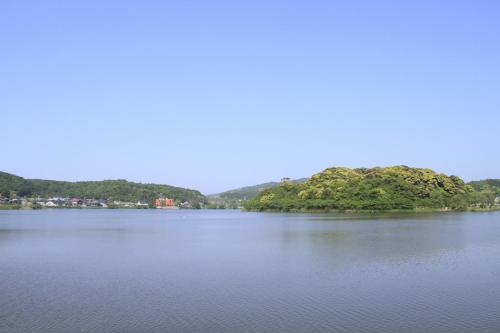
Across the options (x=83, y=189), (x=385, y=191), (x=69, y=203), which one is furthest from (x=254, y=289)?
(x=83, y=189)

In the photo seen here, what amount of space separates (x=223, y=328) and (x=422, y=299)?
648cm

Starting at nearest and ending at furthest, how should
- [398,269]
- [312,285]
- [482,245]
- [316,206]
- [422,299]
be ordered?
[422,299] → [312,285] → [398,269] → [482,245] → [316,206]

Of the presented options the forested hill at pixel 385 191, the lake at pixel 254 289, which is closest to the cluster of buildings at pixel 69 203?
the forested hill at pixel 385 191

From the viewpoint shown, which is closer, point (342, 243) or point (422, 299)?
point (422, 299)

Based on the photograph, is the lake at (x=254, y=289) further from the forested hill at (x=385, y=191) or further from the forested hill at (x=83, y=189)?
the forested hill at (x=83, y=189)

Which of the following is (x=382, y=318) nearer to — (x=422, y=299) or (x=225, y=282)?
(x=422, y=299)

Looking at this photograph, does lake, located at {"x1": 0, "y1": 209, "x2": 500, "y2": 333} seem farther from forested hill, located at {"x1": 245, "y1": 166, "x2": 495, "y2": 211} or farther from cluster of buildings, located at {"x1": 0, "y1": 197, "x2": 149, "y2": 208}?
cluster of buildings, located at {"x1": 0, "y1": 197, "x2": 149, "y2": 208}

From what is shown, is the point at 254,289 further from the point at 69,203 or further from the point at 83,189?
the point at 83,189

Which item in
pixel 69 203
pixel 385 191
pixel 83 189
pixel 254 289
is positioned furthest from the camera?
pixel 83 189

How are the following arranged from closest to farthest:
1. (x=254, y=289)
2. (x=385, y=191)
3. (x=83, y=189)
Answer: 1. (x=254, y=289)
2. (x=385, y=191)
3. (x=83, y=189)

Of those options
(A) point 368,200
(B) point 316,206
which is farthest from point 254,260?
(B) point 316,206

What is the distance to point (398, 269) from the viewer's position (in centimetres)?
1948

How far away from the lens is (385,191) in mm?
82188

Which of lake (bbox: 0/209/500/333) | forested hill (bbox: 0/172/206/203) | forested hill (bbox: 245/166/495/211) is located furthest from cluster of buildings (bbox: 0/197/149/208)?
lake (bbox: 0/209/500/333)
